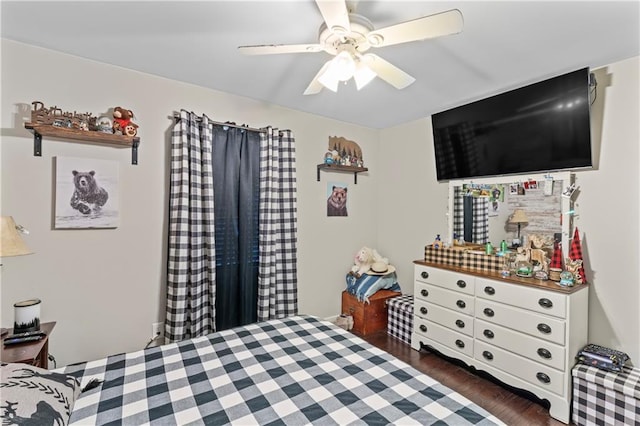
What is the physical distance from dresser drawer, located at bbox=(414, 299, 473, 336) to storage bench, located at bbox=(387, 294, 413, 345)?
0.54ft

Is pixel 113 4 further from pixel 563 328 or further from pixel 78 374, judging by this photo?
pixel 563 328

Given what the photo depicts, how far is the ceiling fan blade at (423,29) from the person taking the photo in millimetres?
1149

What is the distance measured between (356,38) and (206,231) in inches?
75.2

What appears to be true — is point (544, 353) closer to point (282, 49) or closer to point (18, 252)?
point (282, 49)

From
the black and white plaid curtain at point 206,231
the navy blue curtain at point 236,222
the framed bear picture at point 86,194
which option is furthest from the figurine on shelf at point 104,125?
the navy blue curtain at point 236,222

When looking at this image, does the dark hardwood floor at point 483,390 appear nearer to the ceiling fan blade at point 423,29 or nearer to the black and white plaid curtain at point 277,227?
the black and white plaid curtain at point 277,227

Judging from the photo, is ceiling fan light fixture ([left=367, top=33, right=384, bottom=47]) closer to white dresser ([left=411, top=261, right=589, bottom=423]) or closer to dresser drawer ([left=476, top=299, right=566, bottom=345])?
white dresser ([left=411, top=261, right=589, bottom=423])

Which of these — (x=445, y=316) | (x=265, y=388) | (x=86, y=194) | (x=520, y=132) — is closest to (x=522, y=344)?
(x=445, y=316)

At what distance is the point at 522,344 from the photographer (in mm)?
2115

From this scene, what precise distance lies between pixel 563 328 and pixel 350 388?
1626mm

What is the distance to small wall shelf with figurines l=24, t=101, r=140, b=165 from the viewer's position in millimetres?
1910

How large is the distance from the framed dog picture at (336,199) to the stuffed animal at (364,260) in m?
0.53

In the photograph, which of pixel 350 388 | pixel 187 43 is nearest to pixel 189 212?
pixel 187 43

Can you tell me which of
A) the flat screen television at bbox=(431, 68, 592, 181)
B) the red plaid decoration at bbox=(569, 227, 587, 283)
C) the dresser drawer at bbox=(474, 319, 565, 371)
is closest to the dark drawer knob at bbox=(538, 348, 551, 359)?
the dresser drawer at bbox=(474, 319, 565, 371)
